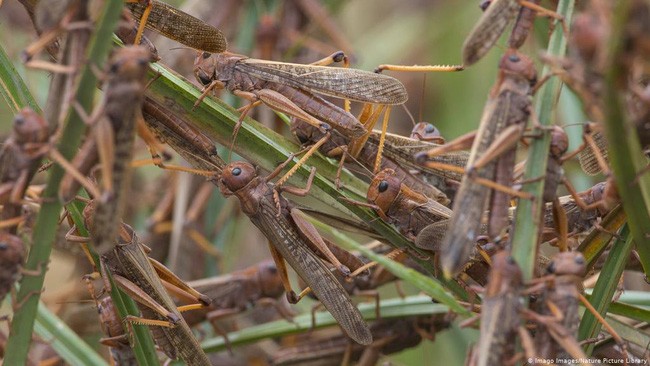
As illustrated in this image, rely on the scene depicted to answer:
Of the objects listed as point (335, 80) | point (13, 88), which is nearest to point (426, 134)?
point (335, 80)

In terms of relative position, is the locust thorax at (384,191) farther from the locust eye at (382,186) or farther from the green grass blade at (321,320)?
the green grass blade at (321,320)

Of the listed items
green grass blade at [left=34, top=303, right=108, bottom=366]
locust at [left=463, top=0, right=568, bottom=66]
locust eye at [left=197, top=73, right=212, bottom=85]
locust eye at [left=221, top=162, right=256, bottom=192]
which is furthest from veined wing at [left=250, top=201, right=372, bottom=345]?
locust at [left=463, top=0, right=568, bottom=66]

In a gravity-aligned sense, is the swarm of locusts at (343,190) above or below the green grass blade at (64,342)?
above

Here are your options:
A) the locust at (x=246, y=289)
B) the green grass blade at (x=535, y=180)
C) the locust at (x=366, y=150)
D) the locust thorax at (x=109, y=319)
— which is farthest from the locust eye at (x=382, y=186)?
the locust at (x=246, y=289)

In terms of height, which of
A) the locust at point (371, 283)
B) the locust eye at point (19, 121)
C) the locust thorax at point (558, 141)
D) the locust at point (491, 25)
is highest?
the locust at point (491, 25)

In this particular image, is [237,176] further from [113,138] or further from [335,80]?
[113,138]

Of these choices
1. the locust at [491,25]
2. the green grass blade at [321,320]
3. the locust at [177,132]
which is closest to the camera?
the locust at [491,25]

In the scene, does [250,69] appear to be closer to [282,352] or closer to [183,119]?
[183,119]

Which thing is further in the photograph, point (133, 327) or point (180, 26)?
point (180, 26)
